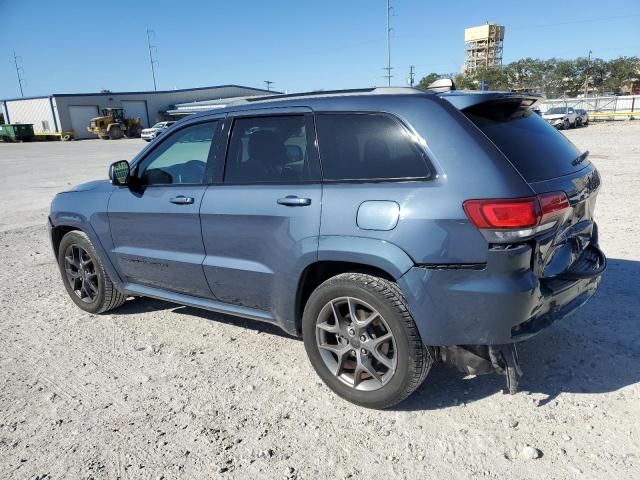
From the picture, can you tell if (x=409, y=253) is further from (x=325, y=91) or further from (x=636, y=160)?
(x=636, y=160)

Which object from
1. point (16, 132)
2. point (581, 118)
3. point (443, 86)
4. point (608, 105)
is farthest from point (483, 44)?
point (443, 86)

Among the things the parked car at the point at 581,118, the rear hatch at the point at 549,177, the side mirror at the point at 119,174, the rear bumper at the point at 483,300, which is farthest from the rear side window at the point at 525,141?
the parked car at the point at 581,118

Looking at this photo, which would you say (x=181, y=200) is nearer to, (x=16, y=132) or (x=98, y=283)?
(x=98, y=283)

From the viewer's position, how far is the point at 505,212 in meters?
2.51

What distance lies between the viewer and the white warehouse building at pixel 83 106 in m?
54.6

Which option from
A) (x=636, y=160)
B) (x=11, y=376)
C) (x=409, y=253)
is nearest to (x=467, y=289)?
(x=409, y=253)

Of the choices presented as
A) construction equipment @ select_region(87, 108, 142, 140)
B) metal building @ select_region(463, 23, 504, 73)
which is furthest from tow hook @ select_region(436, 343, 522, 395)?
metal building @ select_region(463, 23, 504, 73)

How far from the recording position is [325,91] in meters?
3.47

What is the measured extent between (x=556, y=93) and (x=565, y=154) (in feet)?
250

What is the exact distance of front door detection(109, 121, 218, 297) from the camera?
375cm

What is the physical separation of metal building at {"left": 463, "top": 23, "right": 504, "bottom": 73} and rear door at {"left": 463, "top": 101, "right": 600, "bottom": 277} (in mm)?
122347

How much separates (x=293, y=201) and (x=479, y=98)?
123 centimetres

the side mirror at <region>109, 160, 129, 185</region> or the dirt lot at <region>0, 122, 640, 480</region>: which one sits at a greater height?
the side mirror at <region>109, 160, 129, 185</region>

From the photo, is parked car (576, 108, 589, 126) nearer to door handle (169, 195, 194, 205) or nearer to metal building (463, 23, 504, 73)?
door handle (169, 195, 194, 205)
